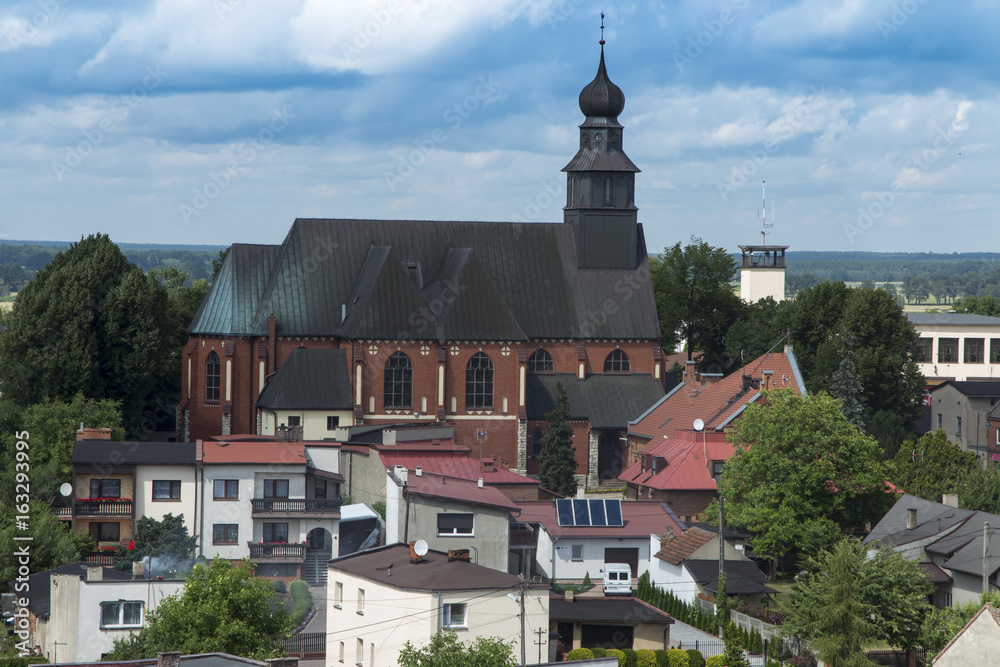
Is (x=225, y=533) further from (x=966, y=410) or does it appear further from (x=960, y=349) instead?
(x=960, y=349)

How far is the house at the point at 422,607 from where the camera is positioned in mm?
41719

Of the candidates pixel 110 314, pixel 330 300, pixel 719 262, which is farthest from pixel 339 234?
pixel 719 262

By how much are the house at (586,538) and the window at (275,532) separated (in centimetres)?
938

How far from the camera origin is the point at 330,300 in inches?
3051

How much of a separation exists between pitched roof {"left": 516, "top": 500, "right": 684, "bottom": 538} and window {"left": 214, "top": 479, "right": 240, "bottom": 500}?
1159 cm

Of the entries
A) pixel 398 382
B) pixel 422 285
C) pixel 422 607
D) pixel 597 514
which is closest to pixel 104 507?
pixel 597 514

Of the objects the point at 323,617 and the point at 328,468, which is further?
the point at 328,468

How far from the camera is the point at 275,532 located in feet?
195

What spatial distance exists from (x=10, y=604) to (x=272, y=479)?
569 inches

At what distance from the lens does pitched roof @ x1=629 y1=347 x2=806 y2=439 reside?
68.4 metres

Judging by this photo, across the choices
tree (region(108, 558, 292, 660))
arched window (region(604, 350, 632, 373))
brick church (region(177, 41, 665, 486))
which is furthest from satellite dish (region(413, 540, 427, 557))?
arched window (region(604, 350, 632, 373))

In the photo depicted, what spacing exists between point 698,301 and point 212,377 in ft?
113

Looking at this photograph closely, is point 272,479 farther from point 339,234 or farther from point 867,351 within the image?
point 867,351

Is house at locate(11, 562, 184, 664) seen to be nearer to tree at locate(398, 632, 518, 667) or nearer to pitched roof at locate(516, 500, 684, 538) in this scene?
tree at locate(398, 632, 518, 667)
